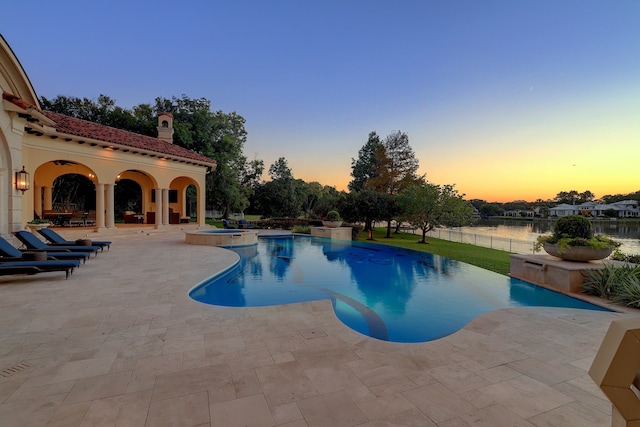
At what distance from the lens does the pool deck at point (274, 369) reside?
2592mm

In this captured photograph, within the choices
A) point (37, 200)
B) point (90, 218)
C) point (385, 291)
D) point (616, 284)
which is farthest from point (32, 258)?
point (616, 284)

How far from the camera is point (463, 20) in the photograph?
12.9m

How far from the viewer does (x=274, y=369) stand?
334 centimetres

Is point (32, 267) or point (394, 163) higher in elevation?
point (394, 163)

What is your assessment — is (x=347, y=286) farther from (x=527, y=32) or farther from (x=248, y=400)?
(x=527, y=32)

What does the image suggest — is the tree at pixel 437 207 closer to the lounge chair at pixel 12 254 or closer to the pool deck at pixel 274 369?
the pool deck at pixel 274 369

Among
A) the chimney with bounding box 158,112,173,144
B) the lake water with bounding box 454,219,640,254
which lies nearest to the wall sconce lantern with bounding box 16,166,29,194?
the chimney with bounding box 158,112,173,144

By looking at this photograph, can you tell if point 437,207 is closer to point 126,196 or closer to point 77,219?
point 77,219

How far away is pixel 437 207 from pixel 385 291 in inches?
603

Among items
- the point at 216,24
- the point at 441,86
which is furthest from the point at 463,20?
the point at 216,24

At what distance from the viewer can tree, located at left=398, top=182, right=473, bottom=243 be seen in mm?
22016

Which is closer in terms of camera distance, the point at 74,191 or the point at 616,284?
the point at 616,284

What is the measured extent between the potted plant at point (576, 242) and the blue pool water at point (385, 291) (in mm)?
1286

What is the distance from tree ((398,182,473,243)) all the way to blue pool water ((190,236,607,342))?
29.8ft
